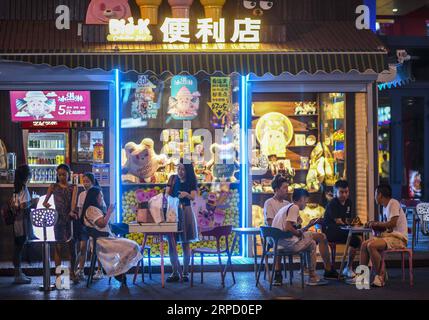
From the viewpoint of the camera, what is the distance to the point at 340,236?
12.4 m

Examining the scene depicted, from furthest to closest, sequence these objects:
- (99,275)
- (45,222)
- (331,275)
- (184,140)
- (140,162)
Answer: (184,140), (140,162), (99,275), (331,275), (45,222)

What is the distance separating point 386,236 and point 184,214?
2893 millimetres

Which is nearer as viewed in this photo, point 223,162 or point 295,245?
point 295,245

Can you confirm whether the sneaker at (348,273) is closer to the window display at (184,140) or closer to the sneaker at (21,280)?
the window display at (184,140)

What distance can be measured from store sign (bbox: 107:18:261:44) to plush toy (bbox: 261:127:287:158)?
2.00 metres

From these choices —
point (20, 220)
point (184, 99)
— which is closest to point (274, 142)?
point (184, 99)

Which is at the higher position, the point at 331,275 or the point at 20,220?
the point at 20,220

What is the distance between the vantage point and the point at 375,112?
558 inches

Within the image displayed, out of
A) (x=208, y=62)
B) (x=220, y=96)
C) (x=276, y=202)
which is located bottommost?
(x=276, y=202)

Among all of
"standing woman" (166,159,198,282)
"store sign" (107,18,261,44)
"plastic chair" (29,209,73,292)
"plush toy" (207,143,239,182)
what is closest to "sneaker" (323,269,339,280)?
"standing woman" (166,159,198,282)

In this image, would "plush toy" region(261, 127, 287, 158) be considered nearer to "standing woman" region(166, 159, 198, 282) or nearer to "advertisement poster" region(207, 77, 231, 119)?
"advertisement poster" region(207, 77, 231, 119)

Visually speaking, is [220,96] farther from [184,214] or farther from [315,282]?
[315,282]

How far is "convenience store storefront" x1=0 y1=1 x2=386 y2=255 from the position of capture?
42.3ft

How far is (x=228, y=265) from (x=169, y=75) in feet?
11.4
